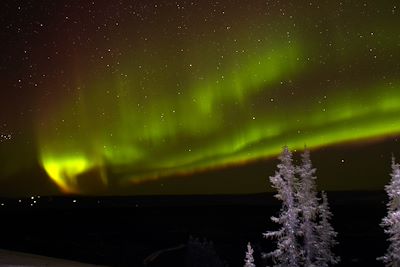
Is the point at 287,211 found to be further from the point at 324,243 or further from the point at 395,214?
the point at 395,214

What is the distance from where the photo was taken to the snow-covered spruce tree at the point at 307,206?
892 inches

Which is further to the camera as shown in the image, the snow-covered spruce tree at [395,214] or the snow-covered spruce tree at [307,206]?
the snow-covered spruce tree at [307,206]

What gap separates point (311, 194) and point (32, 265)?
511 inches

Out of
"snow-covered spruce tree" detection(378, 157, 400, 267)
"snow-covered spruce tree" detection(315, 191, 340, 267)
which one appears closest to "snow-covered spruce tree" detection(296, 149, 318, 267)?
"snow-covered spruce tree" detection(315, 191, 340, 267)

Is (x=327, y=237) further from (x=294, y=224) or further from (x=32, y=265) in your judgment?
(x=32, y=265)

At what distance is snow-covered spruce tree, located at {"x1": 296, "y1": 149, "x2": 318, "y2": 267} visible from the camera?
2266 centimetres

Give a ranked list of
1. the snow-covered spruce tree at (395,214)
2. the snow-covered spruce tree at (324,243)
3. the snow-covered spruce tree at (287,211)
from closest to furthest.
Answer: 1. the snow-covered spruce tree at (395,214)
2. the snow-covered spruce tree at (287,211)
3. the snow-covered spruce tree at (324,243)

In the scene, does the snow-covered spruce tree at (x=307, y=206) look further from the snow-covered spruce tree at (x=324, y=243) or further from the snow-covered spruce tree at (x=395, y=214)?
the snow-covered spruce tree at (x=395, y=214)

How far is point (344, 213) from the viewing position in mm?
138750

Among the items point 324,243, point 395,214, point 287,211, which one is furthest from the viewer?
point 324,243

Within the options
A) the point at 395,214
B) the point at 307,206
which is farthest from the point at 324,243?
the point at 395,214

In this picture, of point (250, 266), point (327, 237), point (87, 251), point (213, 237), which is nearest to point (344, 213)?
point (213, 237)

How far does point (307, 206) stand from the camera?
22.6m

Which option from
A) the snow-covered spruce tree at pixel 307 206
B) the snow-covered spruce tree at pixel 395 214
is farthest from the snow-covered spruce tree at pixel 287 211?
the snow-covered spruce tree at pixel 395 214
